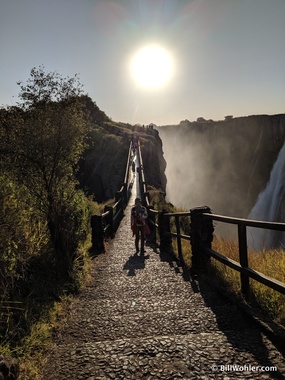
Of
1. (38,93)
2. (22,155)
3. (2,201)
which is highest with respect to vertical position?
(38,93)

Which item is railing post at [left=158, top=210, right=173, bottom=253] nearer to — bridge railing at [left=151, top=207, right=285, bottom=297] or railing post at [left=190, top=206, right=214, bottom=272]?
bridge railing at [left=151, top=207, right=285, bottom=297]

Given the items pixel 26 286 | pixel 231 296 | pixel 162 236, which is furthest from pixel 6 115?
pixel 231 296

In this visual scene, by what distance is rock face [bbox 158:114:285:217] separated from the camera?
67312 millimetres

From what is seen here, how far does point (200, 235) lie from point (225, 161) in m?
84.2

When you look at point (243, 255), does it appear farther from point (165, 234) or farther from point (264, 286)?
point (165, 234)

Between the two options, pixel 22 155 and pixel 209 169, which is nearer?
pixel 22 155

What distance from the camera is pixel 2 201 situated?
4398 millimetres

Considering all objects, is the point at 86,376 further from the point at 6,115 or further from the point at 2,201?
the point at 6,115

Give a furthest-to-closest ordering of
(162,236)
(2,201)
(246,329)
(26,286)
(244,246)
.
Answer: (162,236)
(26,286)
(2,201)
(244,246)
(246,329)

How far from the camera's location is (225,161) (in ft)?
283

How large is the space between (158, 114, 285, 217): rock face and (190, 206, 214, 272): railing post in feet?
156

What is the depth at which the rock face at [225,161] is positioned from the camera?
67.3 meters

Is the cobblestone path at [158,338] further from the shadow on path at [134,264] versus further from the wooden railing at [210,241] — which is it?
the shadow on path at [134,264]

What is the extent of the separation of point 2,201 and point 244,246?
3.53m
